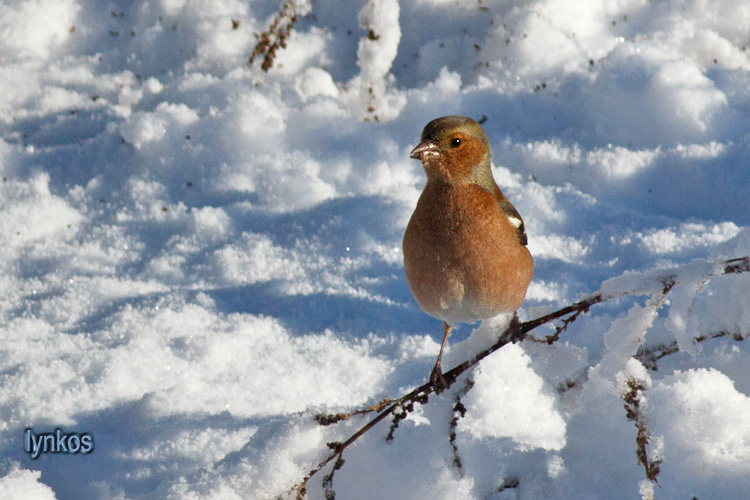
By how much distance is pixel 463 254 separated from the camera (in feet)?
6.09

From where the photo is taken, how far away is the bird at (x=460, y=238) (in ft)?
6.11

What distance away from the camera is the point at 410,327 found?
2.73 m

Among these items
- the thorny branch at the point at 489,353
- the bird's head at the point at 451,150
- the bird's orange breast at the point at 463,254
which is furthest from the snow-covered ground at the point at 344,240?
→ the bird's head at the point at 451,150

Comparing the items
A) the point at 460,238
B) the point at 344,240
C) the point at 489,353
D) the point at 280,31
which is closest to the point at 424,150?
the point at 460,238

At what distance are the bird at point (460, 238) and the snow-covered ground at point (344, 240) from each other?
154mm

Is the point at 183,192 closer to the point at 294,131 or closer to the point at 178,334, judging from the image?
the point at 294,131

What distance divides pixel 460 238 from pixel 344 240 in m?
1.32

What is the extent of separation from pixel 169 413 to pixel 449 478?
104cm

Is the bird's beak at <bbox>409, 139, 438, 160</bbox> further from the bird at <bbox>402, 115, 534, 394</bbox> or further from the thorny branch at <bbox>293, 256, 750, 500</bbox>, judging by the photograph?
the thorny branch at <bbox>293, 256, 750, 500</bbox>

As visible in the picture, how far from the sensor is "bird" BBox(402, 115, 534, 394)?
1.86 metres

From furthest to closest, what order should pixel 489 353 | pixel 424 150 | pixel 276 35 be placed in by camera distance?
pixel 276 35 < pixel 424 150 < pixel 489 353

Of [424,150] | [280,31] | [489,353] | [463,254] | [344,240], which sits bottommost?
[489,353]

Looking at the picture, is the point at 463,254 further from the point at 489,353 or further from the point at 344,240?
the point at 344,240

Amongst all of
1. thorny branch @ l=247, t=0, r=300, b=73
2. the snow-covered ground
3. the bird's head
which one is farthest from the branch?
the bird's head
